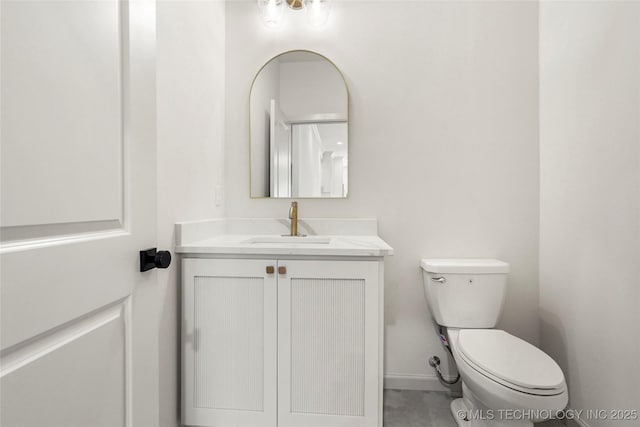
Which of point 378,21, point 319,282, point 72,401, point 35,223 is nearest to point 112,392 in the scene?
point 72,401

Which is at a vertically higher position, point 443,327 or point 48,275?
point 48,275

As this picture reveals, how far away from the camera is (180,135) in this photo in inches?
53.3

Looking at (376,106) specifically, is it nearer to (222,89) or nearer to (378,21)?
(378,21)

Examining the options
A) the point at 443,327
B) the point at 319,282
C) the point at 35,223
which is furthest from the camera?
the point at 443,327

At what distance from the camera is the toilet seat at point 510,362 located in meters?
1.04

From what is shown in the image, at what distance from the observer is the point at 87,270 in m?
0.59

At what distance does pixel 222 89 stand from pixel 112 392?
160 cm

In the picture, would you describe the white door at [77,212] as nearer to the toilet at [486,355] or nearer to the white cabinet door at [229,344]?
the white cabinet door at [229,344]

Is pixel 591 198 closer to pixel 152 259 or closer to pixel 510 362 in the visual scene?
pixel 510 362

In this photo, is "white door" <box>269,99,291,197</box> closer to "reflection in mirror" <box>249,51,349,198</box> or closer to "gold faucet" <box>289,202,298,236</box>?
"reflection in mirror" <box>249,51,349,198</box>

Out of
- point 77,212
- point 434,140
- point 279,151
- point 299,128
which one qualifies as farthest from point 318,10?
point 77,212

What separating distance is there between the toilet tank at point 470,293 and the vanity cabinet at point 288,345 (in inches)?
17.4

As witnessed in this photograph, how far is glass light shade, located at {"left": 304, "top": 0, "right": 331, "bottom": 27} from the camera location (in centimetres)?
172

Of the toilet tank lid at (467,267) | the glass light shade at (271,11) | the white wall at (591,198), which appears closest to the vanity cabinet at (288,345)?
the toilet tank lid at (467,267)
